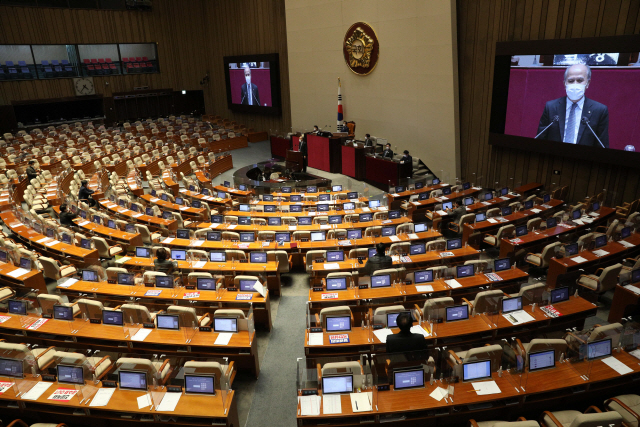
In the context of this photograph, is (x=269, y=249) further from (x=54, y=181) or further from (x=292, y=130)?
(x=292, y=130)

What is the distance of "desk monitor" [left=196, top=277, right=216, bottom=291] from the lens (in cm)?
785

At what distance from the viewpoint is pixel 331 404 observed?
198 inches

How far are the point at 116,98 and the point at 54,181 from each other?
14443 mm

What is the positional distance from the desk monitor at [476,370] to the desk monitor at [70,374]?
4793mm

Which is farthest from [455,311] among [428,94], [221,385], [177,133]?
[177,133]

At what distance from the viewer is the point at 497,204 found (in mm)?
12531

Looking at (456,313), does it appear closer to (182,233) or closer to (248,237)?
(248,237)

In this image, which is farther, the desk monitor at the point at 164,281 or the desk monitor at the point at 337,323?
the desk monitor at the point at 164,281

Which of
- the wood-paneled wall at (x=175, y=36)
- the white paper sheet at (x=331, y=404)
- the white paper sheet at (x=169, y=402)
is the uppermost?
the wood-paneled wall at (x=175, y=36)

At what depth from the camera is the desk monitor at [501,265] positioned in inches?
317

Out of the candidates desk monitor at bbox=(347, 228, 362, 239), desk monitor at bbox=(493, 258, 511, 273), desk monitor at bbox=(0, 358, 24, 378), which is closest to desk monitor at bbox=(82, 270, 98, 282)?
desk monitor at bbox=(0, 358, 24, 378)

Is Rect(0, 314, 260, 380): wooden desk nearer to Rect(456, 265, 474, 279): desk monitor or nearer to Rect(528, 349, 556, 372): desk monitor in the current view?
Rect(528, 349, 556, 372): desk monitor

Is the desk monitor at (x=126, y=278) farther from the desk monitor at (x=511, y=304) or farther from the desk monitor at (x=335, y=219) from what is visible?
the desk monitor at (x=511, y=304)

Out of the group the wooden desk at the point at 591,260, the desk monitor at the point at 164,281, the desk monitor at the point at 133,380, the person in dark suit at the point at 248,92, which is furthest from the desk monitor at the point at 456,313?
the person in dark suit at the point at 248,92
